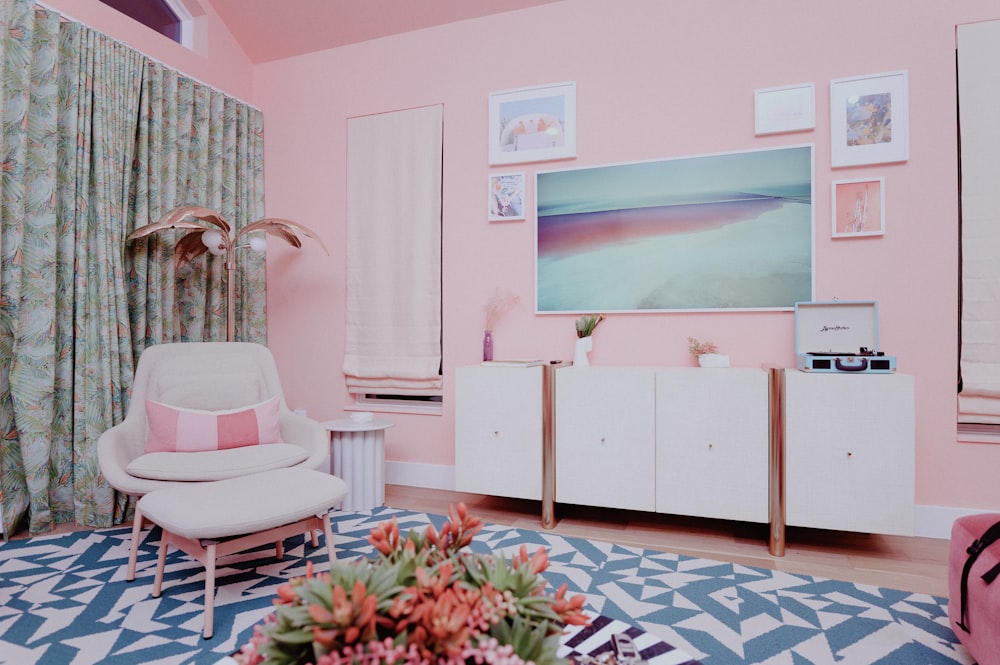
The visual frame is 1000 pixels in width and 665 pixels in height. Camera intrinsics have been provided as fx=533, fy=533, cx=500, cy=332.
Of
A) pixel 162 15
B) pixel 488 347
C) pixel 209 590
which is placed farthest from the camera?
pixel 162 15

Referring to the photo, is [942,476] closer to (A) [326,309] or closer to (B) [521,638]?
(B) [521,638]

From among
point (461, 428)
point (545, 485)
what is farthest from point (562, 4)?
point (545, 485)

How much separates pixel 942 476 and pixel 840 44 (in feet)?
6.98

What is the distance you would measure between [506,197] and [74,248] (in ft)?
7.29

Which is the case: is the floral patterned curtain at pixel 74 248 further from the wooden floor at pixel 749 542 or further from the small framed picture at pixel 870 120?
the small framed picture at pixel 870 120

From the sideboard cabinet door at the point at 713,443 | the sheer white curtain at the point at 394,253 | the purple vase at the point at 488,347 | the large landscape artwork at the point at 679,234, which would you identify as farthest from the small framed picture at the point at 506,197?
the sideboard cabinet door at the point at 713,443

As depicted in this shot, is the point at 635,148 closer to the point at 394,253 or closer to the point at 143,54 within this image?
the point at 394,253

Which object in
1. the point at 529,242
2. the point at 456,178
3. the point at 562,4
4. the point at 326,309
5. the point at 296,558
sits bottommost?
the point at 296,558

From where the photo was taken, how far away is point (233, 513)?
1.68m

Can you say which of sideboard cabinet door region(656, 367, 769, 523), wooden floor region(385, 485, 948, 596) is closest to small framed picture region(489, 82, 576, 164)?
sideboard cabinet door region(656, 367, 769, 523)

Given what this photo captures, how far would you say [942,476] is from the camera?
8.18ft

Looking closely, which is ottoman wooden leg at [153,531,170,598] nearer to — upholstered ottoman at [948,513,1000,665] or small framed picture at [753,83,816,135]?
upholstered ottoman at [948,513,1000,665]

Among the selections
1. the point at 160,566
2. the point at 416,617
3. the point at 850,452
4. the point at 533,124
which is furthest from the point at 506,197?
the point at 416,617

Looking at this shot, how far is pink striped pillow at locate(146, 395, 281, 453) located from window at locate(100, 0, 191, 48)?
7.48 ft
